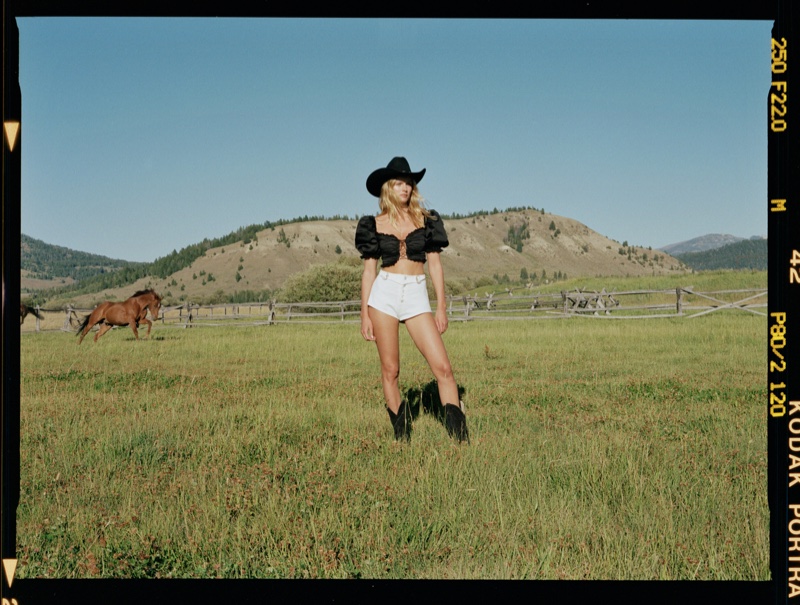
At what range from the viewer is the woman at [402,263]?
4.33 metres

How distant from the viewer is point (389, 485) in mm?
3717

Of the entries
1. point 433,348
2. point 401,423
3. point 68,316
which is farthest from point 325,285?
point 433,348

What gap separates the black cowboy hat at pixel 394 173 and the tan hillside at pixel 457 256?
76831 mm

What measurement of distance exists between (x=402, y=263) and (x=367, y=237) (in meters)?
0.33

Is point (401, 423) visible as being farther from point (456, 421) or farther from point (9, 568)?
point (9, 568)

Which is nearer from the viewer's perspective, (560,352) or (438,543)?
(438,543)

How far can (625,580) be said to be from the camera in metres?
2.50

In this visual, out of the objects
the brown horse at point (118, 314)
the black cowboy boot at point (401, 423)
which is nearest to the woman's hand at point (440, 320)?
the black cowboy boot at point (401, 423)

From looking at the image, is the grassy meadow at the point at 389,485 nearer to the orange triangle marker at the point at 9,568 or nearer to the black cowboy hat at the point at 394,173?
the orange triangle marker at the point at 9,568

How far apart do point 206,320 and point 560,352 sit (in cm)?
2642

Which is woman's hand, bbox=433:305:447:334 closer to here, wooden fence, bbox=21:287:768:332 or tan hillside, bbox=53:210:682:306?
wooden fence, bbox=21:287:768:332

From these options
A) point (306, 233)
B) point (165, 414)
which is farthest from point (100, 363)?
point (306, 233)

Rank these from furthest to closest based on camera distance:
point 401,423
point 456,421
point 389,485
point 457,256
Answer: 1. point 457,256
2. point 401,423
3. point 456,421
4. point 389,485

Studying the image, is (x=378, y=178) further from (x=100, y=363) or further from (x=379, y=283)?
(x=100, y=363)
